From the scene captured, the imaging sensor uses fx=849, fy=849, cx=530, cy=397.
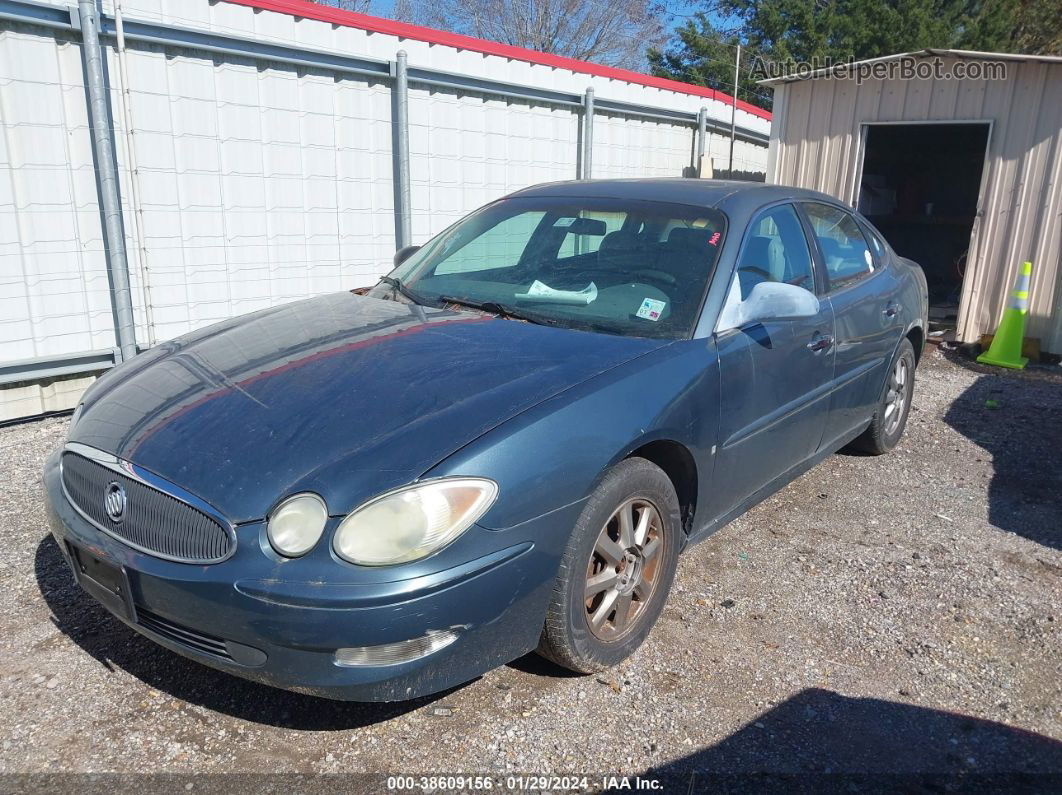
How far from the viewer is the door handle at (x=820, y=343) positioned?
155 inches

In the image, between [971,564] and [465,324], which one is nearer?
[465,324]

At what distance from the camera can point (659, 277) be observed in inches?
140

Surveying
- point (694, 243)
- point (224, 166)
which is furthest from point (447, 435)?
point (224, 166)

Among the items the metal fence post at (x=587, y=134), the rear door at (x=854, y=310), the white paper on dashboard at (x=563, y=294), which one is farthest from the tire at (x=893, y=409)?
the metal fence post at (x=587, y=134)

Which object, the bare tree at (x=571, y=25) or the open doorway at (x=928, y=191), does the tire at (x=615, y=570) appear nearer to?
the open doorway at (x=928, y=191)

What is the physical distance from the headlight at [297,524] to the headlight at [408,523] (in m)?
0.07

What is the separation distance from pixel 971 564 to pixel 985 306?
570 centimetres

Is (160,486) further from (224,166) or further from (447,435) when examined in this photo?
(224,166)

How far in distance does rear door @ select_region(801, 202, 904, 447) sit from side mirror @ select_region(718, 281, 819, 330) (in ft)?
2.67

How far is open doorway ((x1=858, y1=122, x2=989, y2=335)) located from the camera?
13062 mm

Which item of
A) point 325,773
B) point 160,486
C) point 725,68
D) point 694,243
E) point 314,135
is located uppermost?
point 725,68

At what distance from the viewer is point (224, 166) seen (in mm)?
6316

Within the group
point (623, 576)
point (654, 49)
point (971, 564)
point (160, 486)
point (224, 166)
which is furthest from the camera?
point (654, 49)

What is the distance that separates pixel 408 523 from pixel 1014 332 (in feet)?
25.5
